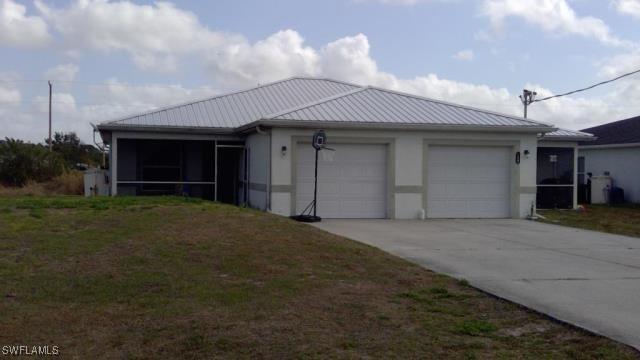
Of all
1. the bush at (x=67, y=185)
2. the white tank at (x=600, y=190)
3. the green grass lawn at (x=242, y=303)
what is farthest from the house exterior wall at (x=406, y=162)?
the bush at (x=67, y=185)

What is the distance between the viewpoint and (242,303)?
296 inches

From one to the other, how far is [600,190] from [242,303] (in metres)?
26.1

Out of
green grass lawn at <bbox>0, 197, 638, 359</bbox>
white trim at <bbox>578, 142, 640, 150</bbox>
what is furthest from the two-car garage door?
white trim at <bbox>578, 142, 640, 150</bbox>

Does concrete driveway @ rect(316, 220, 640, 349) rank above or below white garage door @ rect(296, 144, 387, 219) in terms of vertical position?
below

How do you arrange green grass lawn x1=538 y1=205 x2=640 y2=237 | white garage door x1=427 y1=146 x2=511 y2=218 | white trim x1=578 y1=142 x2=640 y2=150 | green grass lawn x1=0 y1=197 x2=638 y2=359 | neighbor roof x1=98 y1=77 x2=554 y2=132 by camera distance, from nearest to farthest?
green grass lawn x1=0 y1=197 x2=638 y2=359 → green grass lawn x1=538 y1=205 x2=640 y2=237 → neighbor roof x1=98 y1=77 x2=554 y2=132 → white garage door x1=427 y1=146 x2=511 y2=218 → white trim x1=578 y1=142 x2=640 y2=150

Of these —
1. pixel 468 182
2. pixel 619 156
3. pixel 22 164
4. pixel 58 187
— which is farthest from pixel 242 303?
pixel 22 164

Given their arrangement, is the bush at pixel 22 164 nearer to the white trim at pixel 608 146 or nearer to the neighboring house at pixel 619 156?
the neighboring house at pixel 619 156

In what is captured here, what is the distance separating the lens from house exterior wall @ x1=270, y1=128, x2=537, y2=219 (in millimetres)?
18922

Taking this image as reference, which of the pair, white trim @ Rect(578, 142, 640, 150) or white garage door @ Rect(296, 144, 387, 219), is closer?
white garage door @ Rect(296, 144, 387, 219)

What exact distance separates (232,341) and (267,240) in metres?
5.49

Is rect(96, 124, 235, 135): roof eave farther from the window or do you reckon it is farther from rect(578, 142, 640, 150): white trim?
rect(578, 142, 640, 150): white trim

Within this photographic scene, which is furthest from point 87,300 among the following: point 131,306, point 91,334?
point 91,334

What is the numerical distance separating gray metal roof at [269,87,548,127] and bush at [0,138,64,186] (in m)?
19.4

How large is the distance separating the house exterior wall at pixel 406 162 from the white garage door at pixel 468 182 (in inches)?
10.3
